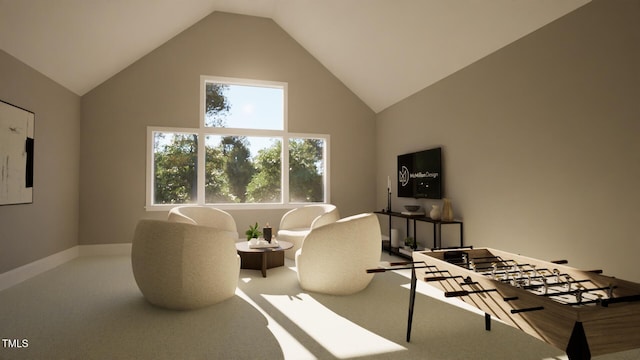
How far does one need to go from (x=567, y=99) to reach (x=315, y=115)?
4.45m

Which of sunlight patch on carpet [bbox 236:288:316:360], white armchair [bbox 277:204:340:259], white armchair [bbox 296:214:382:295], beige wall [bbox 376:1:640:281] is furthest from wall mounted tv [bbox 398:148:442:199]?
sunlight patch on carpet [bbox 236:288:316:360]

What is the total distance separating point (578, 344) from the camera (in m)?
1.28

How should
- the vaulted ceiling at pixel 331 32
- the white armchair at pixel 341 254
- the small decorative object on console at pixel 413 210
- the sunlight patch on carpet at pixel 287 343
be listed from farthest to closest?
1. the small decorative object on console at pixel 413 210
2. the vaulted ceiling at pixel 331 32
3. the white armchair at pixel 341 254
4. the sunlight patch on carpet at pixel 287 343

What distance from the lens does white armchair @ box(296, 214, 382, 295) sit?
11.7 feet

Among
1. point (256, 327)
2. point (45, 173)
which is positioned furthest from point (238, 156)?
point (256, 327)

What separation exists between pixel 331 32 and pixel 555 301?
5.50 metres

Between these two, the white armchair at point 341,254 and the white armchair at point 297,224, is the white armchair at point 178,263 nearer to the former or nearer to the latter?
the white armchair at point 341,254

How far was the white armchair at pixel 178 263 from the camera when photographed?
3078 millimetres

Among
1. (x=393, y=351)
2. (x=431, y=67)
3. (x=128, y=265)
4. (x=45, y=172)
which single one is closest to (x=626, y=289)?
(x=393, y=351)

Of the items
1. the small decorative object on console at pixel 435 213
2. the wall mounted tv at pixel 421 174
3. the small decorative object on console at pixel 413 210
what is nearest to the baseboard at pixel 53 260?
the small decorative object on console at pixel 413 210

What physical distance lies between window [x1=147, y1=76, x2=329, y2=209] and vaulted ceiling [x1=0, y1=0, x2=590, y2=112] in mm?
1152

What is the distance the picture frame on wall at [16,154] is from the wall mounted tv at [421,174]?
5.36 meters

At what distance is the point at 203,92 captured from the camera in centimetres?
641

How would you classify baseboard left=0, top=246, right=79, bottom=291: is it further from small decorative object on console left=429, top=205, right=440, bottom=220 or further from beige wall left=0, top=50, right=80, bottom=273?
small decorative object on console left=429, top=205, right=440, bottom=220
